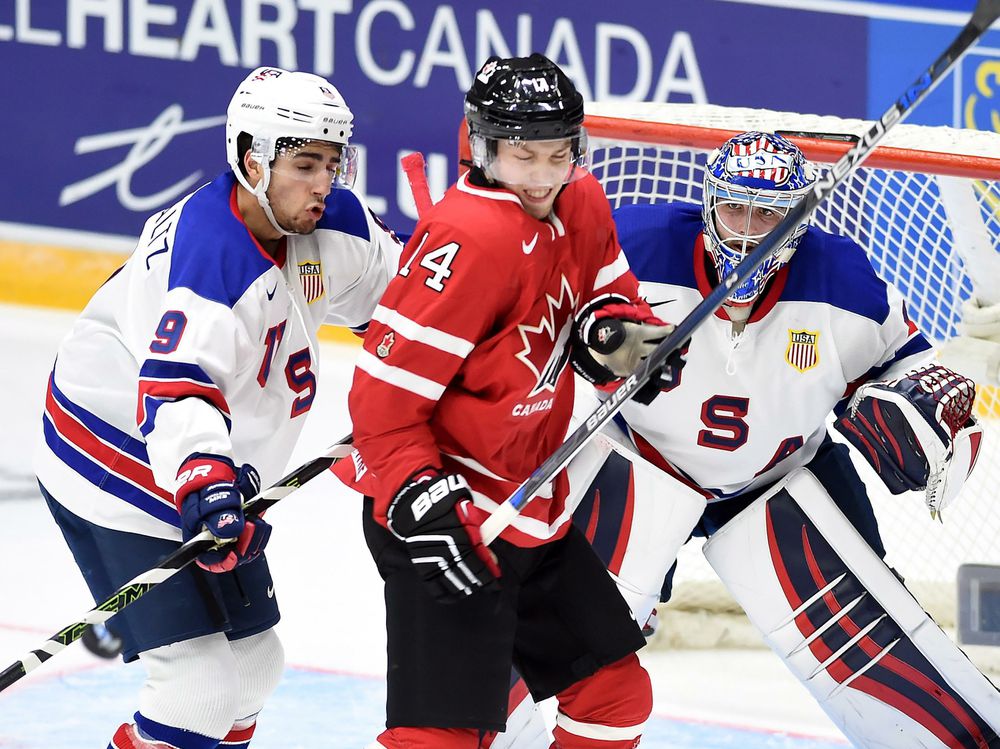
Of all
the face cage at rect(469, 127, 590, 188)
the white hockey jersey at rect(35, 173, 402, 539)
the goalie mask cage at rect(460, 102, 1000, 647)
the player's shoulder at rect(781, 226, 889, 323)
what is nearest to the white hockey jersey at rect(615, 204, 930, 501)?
the player's shoulder at rect(781, 226, 889, 323)

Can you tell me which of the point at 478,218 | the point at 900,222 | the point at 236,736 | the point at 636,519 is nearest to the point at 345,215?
the point at 478,218

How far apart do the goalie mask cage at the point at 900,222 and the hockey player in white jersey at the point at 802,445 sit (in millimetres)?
411

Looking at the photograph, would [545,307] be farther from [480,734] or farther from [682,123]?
[682,123]

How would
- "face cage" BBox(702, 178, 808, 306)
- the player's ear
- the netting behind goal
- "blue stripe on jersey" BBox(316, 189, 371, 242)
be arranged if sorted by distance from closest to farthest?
the player's ear → "blue stripe on jersey" BBox(316, 189, 371, 242) → "face cage" BBox(702, 178, 808, 306) → the netting behind goal

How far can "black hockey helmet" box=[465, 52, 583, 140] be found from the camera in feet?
7.01

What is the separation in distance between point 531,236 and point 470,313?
0.15 metres

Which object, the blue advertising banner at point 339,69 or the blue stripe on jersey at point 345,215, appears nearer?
the blue stripe on jersey at point 345,215

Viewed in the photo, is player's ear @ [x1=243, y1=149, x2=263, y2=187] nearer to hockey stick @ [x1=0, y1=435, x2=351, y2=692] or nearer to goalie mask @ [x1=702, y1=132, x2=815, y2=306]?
hockey stick @ [x1=0, y1=435, x2=351, y2=692]

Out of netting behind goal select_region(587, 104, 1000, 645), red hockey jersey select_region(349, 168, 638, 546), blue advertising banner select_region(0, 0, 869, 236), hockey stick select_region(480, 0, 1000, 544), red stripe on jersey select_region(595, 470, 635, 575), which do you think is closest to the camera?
red hockey jersey select_region(349, 168, 638, 546)

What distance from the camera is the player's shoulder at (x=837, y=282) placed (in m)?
2.80

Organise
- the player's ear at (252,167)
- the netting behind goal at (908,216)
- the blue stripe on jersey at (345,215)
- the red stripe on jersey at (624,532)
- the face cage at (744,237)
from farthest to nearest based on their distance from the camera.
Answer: the netting behind goal at (908,216) → the red stripe on jersey at (624,532) → the face cage at (744,237) → the blue stripe on jersey at (345,215) → the player's ear at (252,167)

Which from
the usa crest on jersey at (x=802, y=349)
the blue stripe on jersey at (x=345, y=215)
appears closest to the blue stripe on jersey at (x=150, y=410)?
the blue stripe on jersey at (x=345, y=215)

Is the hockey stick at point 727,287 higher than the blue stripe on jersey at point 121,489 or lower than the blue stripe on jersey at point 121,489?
higher

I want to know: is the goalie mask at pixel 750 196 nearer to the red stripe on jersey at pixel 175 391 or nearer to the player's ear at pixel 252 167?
the player's ear at pixel 252 167
